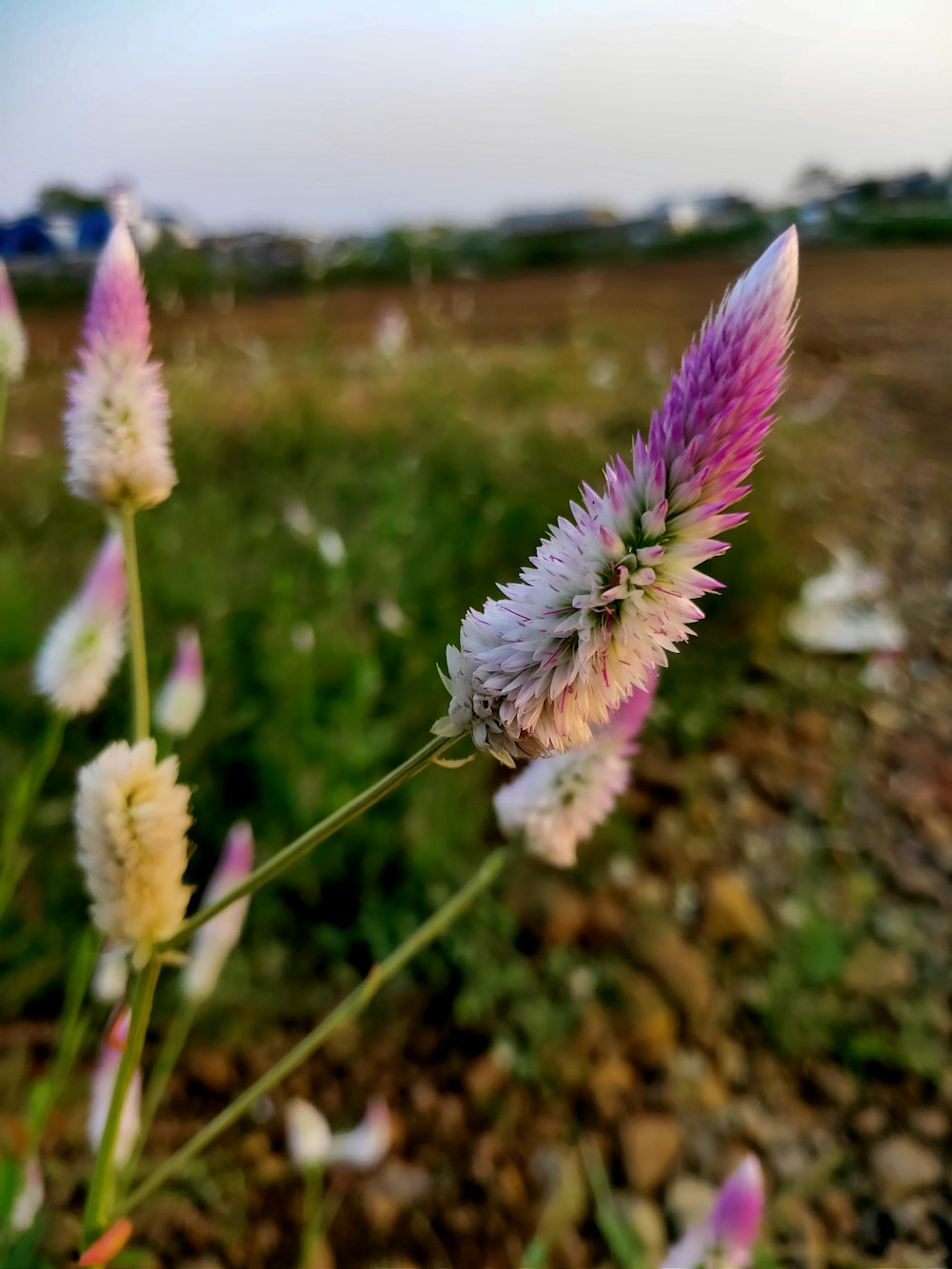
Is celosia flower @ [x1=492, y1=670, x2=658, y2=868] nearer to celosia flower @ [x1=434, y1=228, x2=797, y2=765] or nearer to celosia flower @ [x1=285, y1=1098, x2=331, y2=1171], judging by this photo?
celosia flower @ [x1=434, y1=228, x2=797, y2=765]

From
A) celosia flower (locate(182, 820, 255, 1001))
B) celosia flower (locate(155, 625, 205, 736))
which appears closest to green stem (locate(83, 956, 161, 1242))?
celosia flower (locate(182, 820, 255, 1001))

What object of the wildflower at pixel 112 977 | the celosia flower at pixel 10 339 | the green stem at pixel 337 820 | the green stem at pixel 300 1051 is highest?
the celosia flower at pixel 10 339

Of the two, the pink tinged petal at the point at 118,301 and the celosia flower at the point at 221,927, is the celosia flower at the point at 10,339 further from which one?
the celosia flower at the point at 221,927

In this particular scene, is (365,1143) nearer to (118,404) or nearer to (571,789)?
(571,789)

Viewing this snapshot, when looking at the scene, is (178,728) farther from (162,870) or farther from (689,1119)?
(689,1119)

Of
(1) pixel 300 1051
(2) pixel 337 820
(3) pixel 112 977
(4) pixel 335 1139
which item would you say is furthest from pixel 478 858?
(2) pixel 337 820

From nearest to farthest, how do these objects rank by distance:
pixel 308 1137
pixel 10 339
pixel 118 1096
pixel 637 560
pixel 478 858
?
pixel 637 560 → pixel 118 1096 → pixel 10 339 → pixel 308 1137 → pixel 478 858

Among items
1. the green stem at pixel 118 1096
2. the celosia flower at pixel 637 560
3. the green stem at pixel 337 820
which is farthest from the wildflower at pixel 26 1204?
the celosia flower at pixel 637 560
